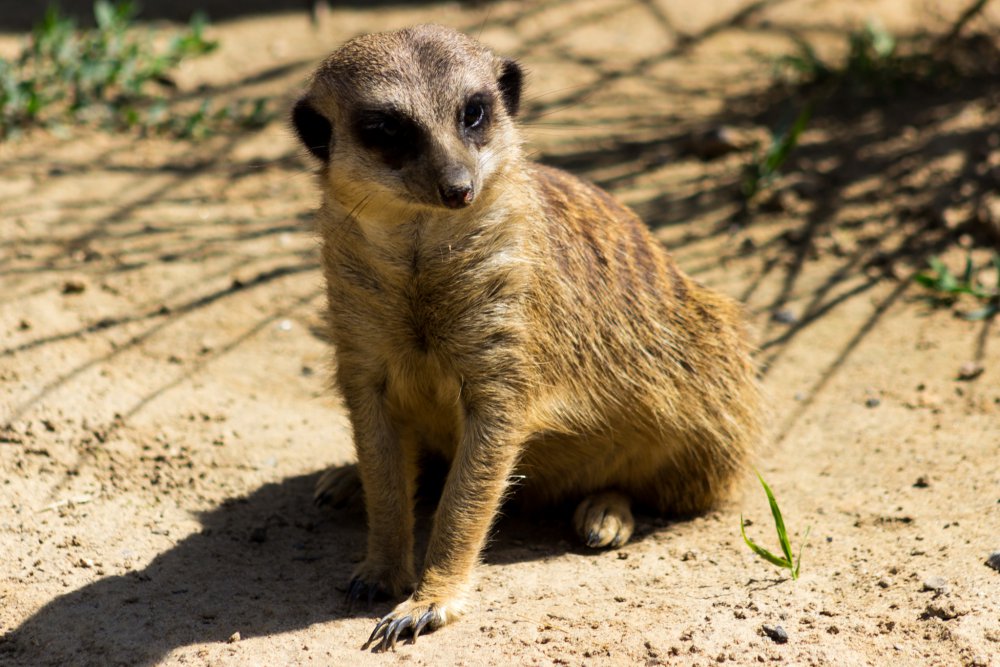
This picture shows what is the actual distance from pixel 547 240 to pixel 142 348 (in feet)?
5.89

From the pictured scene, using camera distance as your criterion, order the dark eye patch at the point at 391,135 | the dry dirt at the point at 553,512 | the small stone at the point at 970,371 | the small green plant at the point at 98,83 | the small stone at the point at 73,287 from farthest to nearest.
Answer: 1. the small green plant at the point at 98,83
2. the small stone at the point at 73,287
3. the small stone at the point at 970,371
4. the dry dirt at the point at 553,512
5. the dark eye patch at the point at 391,135

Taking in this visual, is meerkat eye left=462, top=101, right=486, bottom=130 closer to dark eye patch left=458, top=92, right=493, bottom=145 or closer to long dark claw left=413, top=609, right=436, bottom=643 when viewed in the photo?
dark eye patch left=458, top=92, right=493, bottom=145

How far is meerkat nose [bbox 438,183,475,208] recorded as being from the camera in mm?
2539

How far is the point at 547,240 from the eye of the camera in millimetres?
3045

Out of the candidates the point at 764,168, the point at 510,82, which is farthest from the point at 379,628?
the point at 764,168

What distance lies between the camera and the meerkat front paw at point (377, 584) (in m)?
2.97

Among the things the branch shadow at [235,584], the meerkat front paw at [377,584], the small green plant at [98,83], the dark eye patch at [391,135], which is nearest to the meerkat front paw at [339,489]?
the branch shadow at [235,584]

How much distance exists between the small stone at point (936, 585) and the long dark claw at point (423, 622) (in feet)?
3.97

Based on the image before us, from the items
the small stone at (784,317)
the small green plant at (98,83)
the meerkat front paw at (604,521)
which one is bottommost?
the small stone at (784,317)

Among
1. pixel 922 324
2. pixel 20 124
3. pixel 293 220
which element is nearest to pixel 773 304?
pixel 922 324

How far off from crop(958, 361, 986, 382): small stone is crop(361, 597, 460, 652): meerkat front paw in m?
2.17

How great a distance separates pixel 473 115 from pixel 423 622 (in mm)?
1257

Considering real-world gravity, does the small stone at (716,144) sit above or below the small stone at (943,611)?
above

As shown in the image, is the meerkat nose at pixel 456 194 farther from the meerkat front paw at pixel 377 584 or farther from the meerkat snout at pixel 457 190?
the meerkat front paw at pixel 377 584
